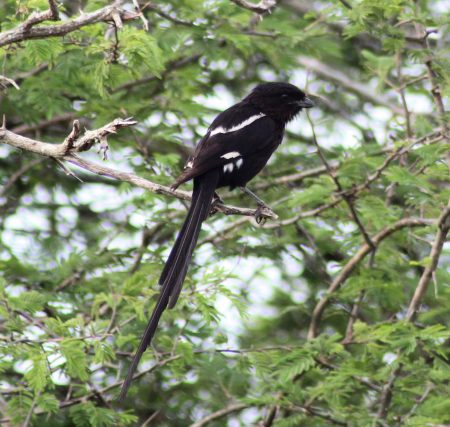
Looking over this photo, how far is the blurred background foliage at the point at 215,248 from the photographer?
13.4 feet

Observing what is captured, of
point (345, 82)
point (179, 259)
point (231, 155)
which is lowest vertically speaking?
point (179, 259)

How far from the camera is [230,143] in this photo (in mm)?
4414

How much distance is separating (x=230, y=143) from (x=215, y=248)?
91cm

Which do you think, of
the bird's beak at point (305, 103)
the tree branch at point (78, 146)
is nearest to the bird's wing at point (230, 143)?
the bird's beak at point (305, 103)

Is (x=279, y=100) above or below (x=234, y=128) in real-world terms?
above

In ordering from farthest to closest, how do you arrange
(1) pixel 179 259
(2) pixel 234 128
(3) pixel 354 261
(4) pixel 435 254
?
(3) pixel 354 261
(2) pixel 234 128
(4) pixel 435 254
(1) pixel 179 259

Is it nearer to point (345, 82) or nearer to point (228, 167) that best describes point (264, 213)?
point (228, 167)

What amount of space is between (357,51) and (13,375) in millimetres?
4114

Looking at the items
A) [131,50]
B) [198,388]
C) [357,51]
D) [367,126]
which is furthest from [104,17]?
[357,51]

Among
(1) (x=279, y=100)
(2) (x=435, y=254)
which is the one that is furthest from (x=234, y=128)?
(2) (x=435, y=254)

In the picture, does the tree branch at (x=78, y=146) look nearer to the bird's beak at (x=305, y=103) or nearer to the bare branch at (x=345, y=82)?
the bird's beak at (x=305, y=103)

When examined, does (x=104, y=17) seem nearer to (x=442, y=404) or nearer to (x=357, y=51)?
(x=442, y=404)

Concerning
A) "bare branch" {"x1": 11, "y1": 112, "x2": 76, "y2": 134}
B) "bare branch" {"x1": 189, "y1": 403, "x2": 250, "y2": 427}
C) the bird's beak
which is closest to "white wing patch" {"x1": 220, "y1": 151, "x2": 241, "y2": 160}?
the bird's beak

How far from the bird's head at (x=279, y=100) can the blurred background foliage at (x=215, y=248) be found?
0.20 meters
